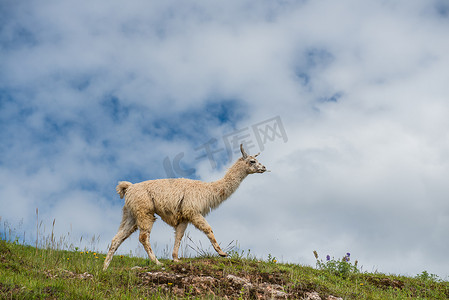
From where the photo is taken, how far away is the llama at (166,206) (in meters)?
11.8

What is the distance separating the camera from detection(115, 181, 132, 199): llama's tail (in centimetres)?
1272

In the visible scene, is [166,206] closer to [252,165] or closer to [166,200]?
[166,200]

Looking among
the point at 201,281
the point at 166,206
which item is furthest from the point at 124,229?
the point at 201,281

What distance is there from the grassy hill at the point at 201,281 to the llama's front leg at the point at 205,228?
1.02 feet

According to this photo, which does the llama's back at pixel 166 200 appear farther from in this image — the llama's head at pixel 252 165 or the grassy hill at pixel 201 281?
the llama's head at pixel 252 165

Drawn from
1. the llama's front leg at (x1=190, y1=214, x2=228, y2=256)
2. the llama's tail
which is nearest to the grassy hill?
the llama's front leg at (x1=190, y1=214, x2=228, y2=256)

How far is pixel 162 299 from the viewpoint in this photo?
25.7ft

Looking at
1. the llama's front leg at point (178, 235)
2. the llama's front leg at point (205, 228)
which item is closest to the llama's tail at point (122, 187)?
the llama's front leg at point (178, 235)

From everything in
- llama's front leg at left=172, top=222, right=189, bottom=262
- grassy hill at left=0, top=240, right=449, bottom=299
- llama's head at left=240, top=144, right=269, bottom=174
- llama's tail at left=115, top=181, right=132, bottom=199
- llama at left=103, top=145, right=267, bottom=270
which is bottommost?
grassy hill at left=0, top=240, right=449, bottom=299

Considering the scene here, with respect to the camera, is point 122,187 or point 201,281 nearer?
point 201,281

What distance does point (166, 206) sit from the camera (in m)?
11.9

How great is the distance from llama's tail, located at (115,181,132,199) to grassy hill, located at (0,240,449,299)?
6.49ft

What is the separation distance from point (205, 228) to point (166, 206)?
4.02 feet

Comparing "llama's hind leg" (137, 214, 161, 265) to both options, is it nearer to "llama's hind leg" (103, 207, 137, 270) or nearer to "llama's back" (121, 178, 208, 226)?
"llama's back" (121, 178, 208, 226)
